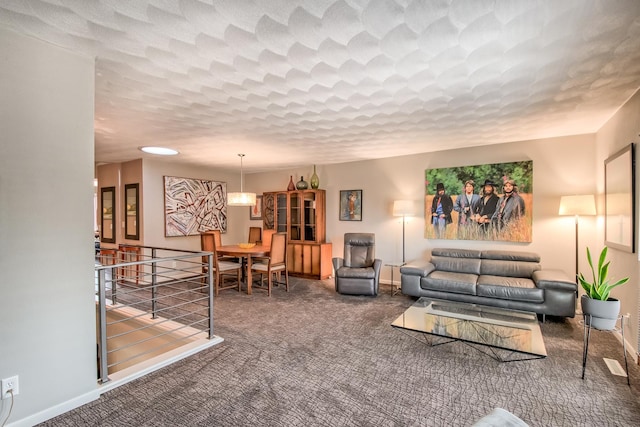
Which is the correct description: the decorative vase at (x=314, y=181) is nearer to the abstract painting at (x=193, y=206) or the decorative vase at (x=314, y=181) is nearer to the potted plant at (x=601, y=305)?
the abstract painting at (x=193, y=206)

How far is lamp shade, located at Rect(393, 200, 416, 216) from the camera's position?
15.6 feet

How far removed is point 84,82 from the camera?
1.97m

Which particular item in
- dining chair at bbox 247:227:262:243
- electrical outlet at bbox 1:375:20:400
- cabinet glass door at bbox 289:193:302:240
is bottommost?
electrical outlet at bbox 1:375:20:400

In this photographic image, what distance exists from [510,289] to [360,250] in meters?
2.25

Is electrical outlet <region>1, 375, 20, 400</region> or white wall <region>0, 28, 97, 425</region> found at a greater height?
white wall <region>0, 28, 97, 425</region>

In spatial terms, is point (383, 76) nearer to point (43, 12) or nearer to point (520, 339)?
point (43, 12)

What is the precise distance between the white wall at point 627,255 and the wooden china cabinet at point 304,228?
13.2 feet

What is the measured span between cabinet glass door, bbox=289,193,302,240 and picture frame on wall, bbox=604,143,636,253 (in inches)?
178

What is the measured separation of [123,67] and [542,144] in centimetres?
492

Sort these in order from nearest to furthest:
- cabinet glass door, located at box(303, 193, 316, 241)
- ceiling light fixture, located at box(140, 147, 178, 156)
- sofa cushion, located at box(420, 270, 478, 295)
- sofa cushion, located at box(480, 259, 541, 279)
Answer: sofa cushion, located at box(420, 270, 478, 295) → sofa cushion, located at box(480, 259, 541, 279) → ceiling light fixture, located at box(140, 147, 178, 156) → cabinet glass door, located at box(303, 193, 316, 241)

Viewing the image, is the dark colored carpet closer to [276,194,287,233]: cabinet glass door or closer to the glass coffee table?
the glass coffee table

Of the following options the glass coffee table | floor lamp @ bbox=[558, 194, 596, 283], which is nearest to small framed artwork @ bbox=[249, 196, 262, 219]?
the glass coffee table

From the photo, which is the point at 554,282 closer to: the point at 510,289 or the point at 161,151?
the point at 510,289

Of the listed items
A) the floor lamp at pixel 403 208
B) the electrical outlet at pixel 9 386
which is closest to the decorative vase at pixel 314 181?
the floor lamp at pixel 403 208
